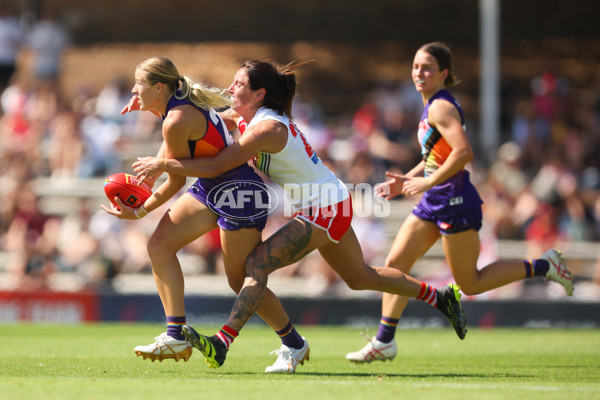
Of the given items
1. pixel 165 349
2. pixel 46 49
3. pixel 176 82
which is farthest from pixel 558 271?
pixel 46 49

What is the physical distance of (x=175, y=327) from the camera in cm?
662

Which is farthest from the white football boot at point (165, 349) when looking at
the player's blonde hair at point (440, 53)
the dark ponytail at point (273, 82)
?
the player's blonde hair at point (440, 53)

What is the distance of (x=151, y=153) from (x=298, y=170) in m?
10.2

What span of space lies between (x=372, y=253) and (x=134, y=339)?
5.09 metres

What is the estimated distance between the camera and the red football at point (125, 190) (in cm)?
684

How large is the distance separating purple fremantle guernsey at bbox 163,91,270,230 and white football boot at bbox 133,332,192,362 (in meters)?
0.89

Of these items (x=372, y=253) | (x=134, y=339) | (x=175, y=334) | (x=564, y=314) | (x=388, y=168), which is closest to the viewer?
(x=175, y=334)

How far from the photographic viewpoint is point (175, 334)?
6586 mm

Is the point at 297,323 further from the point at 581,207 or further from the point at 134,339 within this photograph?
the point at 581,207

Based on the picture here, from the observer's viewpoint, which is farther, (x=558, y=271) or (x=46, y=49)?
(x=46, y=49)

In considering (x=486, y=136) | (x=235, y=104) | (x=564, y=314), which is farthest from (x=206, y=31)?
(x=235, y=104)

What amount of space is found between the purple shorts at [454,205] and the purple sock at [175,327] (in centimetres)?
231

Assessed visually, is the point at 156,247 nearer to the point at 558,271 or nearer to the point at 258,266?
the point at 258,266

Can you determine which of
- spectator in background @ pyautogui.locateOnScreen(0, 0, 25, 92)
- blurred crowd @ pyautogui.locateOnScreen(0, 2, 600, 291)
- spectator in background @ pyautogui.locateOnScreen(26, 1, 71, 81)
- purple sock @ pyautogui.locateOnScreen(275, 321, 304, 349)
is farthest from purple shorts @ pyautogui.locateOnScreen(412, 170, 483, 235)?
spectator in background @ pyautogui.locateOnScreen(0, 0, 25, 92)
